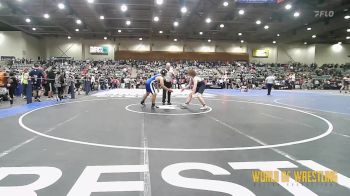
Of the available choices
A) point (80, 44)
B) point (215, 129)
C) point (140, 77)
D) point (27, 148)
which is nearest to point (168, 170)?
point (27, 148)

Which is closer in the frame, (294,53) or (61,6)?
(61,6)

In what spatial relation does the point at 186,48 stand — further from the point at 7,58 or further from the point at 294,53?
the point at 7,58

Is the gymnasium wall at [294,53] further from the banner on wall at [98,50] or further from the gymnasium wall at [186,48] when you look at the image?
the banner on wall at [98,50]

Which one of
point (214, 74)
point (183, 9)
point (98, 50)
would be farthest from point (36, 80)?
point (98, 50)

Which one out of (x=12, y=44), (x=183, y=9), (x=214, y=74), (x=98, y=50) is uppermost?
(x=183, y=9)

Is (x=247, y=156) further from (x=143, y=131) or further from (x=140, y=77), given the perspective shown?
(x=140, y=77)

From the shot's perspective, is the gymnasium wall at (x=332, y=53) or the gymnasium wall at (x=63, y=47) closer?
the gymnasium wall at (x=63, y=47)

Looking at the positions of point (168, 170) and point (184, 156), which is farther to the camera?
point (184, 156)

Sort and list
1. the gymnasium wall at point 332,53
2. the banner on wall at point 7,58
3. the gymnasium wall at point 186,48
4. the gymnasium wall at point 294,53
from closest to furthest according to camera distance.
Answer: the banner on wall at point 7,58
the gymnasium wall at point 186,48
the gymnasium wall at point 332,53
the gymnasium wall at point 294,53

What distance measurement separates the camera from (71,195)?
2.70 metres

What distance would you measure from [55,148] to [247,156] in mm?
2770

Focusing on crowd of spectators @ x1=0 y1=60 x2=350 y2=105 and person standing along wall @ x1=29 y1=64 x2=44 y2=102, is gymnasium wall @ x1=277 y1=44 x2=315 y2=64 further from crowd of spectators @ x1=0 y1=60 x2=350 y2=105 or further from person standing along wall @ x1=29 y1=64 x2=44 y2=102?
person standing along wall @ x1=29 y1=64 x2=44 y2=102

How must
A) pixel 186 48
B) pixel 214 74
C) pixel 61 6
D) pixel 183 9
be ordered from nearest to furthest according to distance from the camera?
pixel 61 6
pixel 183 9
pixel 214 74
pixel 186 48

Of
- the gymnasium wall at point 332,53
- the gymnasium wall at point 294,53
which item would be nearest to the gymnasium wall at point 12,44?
the gymnasium wall at point 294,53
